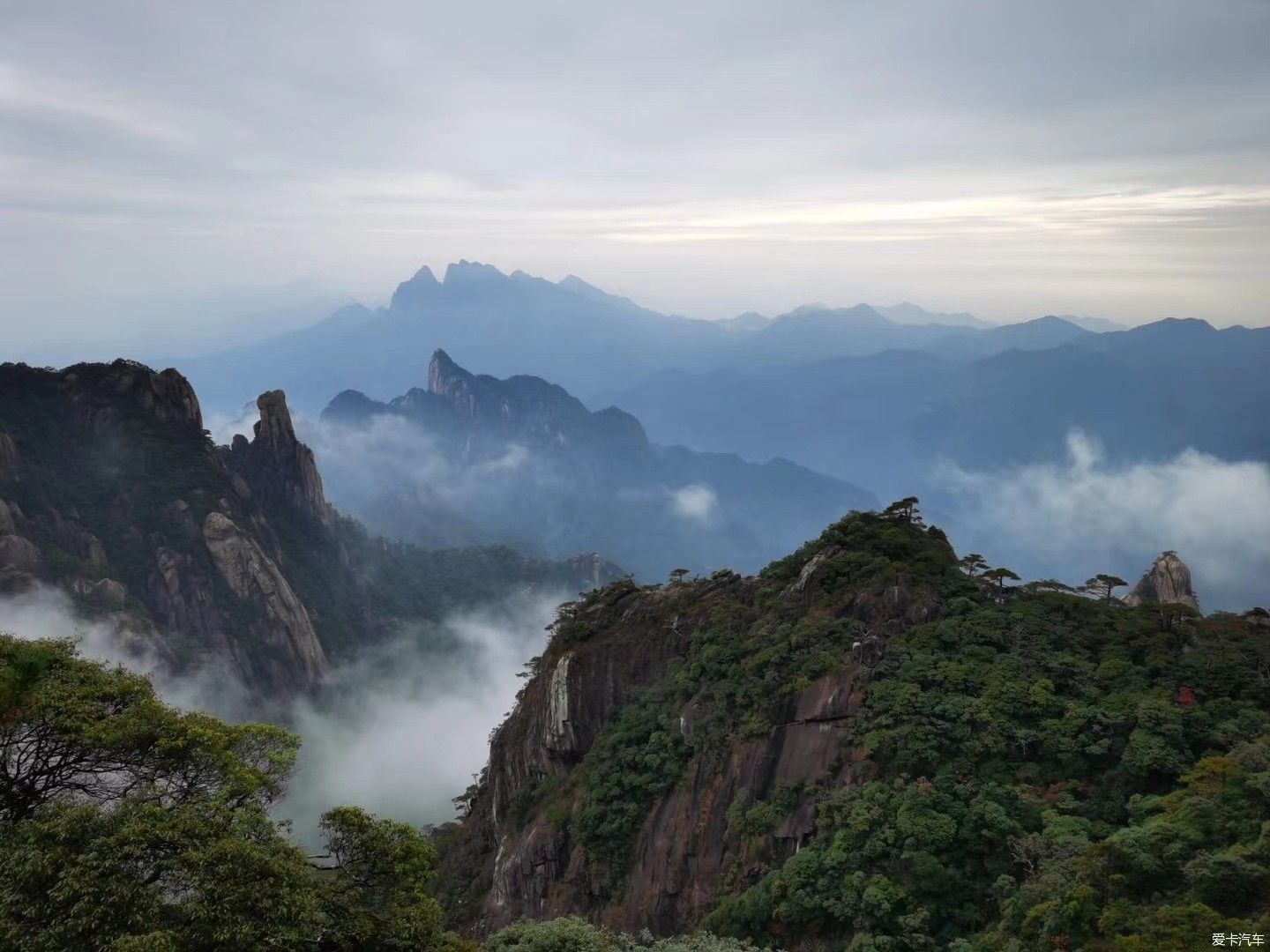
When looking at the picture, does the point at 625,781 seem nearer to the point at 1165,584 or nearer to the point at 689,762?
the point at 689,762

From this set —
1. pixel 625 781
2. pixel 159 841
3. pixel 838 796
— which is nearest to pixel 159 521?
pixel 625 781

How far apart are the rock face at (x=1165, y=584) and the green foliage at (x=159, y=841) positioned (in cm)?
4030

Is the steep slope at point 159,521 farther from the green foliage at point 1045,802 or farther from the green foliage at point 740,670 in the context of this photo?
the green foliage at point 1045,802

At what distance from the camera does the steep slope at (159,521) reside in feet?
222

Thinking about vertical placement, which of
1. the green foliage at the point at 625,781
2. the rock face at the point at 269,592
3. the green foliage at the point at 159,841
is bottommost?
the rock face at the point at 269,592

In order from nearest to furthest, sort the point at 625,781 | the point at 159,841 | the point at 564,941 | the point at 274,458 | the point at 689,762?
the point at 159,841 < the point at 564,941 < the point at 689,762 < the point at 625,781 < the point at 274,458

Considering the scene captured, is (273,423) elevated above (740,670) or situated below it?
above

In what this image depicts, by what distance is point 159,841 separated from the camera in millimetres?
11859

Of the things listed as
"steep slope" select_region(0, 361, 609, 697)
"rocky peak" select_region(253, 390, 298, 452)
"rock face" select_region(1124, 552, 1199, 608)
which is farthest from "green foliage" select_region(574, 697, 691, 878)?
"rocky peak" select_region(253, 390, 298, 452)

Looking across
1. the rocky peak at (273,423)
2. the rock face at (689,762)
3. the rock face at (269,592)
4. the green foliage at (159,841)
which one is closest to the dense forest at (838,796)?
the green foliage at (159,841)

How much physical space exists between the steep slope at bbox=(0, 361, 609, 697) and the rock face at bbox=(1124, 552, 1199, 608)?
234 ft

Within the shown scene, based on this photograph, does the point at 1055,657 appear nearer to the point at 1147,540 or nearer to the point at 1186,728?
the point at 1186,728

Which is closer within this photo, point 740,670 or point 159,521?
point 740,670

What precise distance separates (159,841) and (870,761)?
19390 mm
